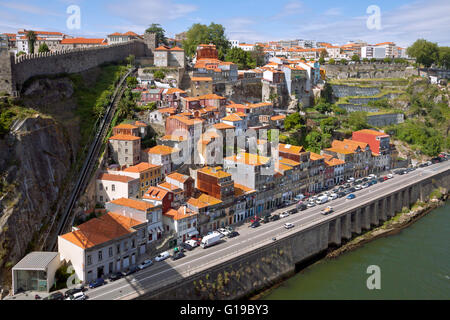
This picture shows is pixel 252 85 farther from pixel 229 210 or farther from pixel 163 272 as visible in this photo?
pixel 163 272

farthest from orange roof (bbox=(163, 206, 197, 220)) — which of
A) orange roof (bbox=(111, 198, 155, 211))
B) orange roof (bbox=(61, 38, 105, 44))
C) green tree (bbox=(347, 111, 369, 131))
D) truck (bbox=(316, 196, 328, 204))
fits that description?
orange roof (bbox=(61, 38, 105, 44))

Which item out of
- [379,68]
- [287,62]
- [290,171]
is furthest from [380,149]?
[379,68]

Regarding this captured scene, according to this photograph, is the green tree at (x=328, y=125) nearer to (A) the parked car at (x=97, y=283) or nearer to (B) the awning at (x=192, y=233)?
(B) the awning at (x=192, y=233)

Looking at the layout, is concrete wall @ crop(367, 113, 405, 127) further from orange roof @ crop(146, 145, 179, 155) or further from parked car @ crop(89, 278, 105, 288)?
parked car @ crop(89, 278, 105, 288)

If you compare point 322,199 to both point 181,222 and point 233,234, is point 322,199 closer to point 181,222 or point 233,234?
point 233,234

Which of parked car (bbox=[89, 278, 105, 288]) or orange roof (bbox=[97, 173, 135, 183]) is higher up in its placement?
orange roof (bbox=[97, 173, 135, 183])
